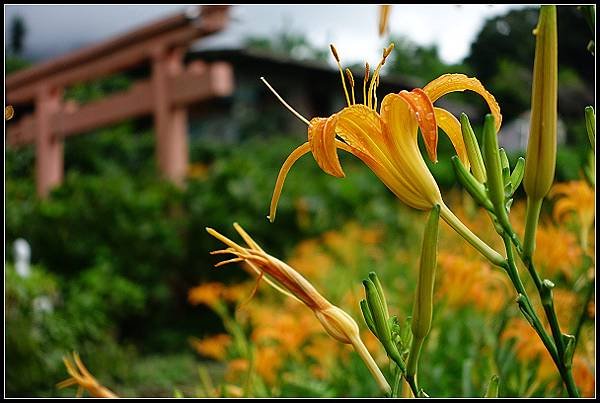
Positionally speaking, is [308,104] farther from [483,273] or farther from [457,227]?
[457,227]

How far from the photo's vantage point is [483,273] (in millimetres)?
922

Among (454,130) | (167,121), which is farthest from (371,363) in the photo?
(167,121)

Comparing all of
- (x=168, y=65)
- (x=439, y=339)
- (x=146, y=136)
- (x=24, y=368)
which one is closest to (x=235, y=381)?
(x=439, y=339)

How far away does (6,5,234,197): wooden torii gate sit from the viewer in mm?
3193

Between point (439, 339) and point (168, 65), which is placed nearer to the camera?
point (439, 339)

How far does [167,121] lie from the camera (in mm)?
3645

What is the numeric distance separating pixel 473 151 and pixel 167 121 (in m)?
3.41

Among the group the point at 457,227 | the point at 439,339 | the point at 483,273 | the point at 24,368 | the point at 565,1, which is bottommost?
the point at 24,368

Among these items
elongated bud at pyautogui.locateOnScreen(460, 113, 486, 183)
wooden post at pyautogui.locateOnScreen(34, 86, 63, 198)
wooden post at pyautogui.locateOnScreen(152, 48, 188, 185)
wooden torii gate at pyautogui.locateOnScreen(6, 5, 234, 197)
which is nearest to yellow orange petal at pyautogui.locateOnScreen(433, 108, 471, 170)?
elongated bud at pyautogui.locateOnScreen(460, 113, 486, 183)

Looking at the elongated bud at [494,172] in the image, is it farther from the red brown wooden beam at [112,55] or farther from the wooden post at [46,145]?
the wooden post at [46,145]

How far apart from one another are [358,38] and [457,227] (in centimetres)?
44

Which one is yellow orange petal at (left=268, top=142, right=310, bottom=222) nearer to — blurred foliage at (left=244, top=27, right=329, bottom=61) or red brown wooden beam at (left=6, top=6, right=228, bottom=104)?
blurred foliage at (left=244, top=27, right=329, bottom=61)

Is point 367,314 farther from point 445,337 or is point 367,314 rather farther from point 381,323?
point 445,337

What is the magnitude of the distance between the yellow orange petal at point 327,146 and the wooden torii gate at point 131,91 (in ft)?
8.71
